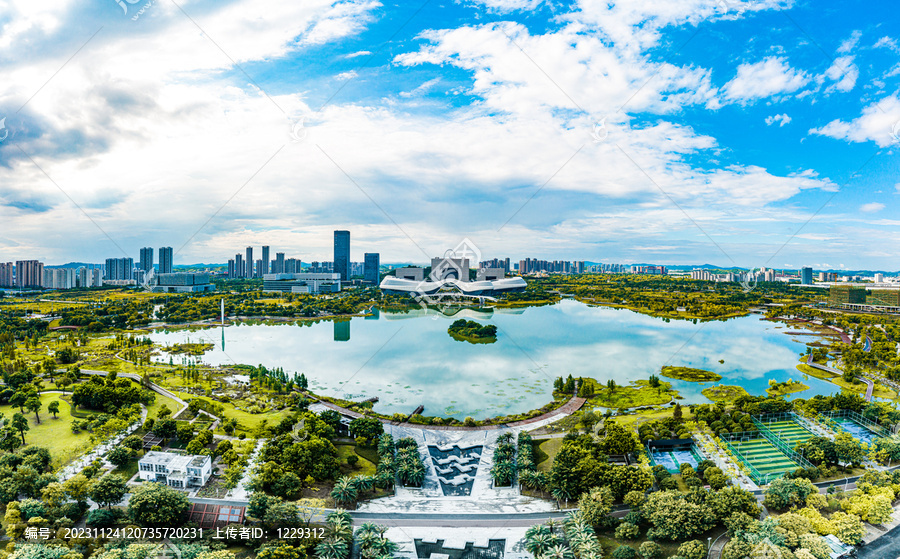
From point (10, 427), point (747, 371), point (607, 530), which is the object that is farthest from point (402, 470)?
point (747, 371)

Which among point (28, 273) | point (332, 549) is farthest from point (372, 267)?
point (332, 549)

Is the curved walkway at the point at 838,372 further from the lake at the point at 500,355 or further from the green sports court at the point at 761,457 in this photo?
the green sports court at the point at 761,457

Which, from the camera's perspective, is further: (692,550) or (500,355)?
(500,355)

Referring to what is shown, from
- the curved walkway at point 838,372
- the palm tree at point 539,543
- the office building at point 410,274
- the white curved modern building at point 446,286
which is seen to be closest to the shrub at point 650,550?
the palm tree at point 539,543

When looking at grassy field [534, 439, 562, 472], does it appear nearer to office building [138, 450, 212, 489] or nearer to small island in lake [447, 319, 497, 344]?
office building [138, 450, 212, 489]

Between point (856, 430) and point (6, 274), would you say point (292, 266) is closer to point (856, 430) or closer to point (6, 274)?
point (6, 274)

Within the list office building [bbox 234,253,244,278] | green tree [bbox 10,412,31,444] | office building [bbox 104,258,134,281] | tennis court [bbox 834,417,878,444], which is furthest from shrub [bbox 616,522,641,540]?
office building [bbox 234,253,244,278]

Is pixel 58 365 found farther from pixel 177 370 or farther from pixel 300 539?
pixel 300 539
